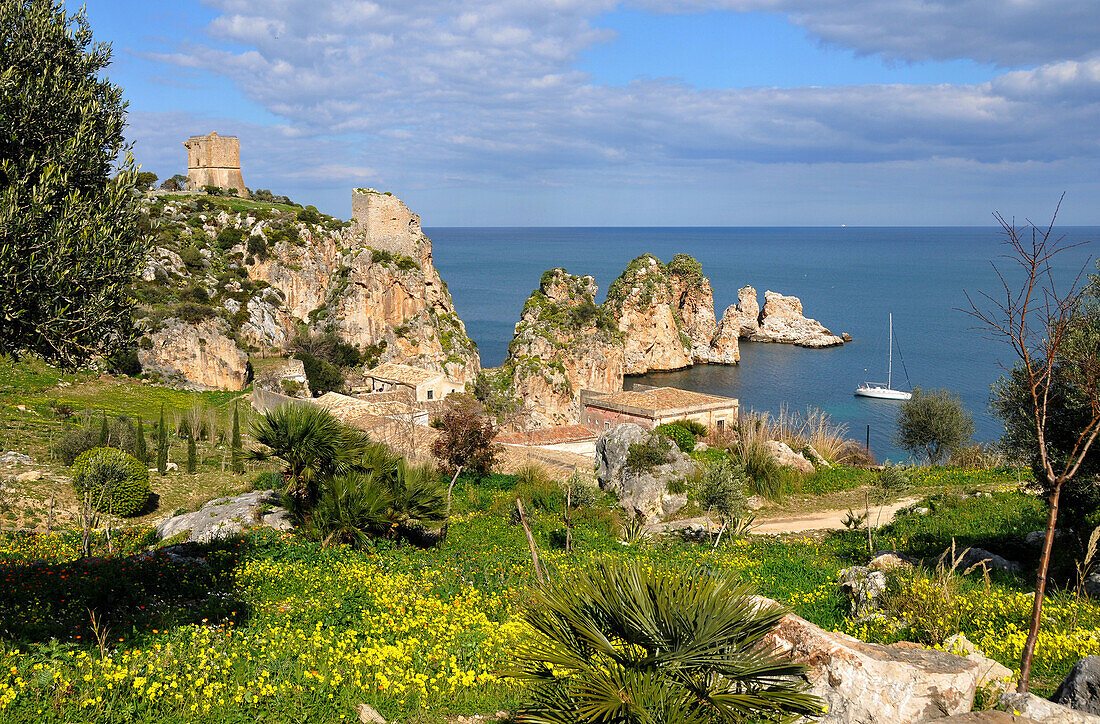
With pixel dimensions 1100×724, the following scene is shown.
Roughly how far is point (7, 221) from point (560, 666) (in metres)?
6.16

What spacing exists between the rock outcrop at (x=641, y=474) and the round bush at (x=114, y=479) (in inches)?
510

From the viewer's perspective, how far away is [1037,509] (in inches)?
637

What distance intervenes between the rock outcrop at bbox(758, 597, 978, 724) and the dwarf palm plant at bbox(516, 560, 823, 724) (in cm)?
73

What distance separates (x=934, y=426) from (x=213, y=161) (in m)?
73.5

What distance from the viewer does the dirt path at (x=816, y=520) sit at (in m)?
18.1

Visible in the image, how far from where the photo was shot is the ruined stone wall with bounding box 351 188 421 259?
70.2 metres

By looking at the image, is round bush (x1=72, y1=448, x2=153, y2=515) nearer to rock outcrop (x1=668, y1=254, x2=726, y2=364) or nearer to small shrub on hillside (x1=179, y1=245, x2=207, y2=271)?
small shrub on hillside (x1=179, y1=245, x2=207, y2=271)

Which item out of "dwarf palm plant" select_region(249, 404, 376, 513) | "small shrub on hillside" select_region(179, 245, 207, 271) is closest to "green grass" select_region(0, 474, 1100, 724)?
"dwarf palm plant" select_region(249, 404, 376, 513)

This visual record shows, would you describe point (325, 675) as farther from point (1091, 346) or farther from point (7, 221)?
point (1091, 346)

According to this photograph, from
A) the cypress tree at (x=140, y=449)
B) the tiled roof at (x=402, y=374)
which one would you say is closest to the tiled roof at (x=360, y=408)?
the cypress tree at (x=140, y=449)

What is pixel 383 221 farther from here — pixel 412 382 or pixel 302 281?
pixel 412 382

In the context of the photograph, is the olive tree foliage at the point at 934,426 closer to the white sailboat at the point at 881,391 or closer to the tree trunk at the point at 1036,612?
the tree trunk at the point at 1036,612

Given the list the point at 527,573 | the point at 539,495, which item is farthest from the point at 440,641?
the point at 539,495

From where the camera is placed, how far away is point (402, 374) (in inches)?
2211
